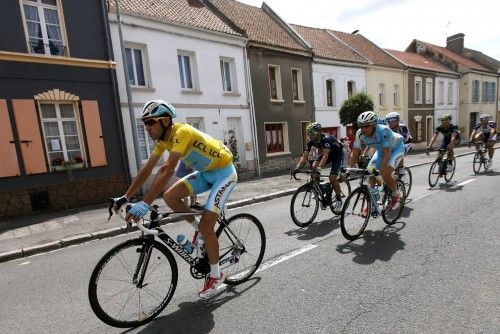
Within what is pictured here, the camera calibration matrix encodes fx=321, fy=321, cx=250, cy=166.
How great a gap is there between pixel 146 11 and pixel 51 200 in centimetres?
794

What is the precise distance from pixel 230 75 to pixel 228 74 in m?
0.11

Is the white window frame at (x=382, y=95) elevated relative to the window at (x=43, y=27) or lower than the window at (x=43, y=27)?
lower

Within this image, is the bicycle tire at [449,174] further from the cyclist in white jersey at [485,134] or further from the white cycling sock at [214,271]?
the white cycling sock at [214,271]

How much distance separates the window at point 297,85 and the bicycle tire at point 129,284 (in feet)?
56.1

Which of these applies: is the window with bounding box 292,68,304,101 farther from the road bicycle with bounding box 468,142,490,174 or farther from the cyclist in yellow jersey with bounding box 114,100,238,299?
the cyclist in yellow jersey with bounding box 114,100,238,299

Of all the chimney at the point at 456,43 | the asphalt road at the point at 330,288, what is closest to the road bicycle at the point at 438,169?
the asphalt road at the point at 330,288

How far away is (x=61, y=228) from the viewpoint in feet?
25.8

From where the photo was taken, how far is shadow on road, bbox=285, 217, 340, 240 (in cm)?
559

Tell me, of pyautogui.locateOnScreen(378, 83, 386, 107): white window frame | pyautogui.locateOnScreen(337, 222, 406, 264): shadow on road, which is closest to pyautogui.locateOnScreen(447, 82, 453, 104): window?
pyautogui.locateOnScreen(378, 83, 386, 107): white window frame

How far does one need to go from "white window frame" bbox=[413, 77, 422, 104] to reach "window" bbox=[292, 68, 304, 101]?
14568 millimetres

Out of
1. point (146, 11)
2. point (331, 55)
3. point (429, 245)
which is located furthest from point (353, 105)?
point (429, 245)

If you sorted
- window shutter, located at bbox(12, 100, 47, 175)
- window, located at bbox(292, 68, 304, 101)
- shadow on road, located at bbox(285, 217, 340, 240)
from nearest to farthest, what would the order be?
shadow on road, located at bbox(285, 217, 340, 240) → window shutter, located at bbox(12, 100, 47, 175) → window, located at bbox(292, 68, 304, 101)

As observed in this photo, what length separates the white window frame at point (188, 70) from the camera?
551 inches

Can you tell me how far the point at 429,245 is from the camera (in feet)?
15.4
